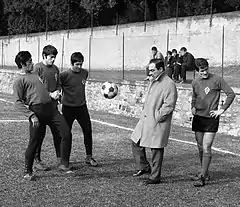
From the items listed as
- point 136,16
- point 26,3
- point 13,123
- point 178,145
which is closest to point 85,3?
point 136,16

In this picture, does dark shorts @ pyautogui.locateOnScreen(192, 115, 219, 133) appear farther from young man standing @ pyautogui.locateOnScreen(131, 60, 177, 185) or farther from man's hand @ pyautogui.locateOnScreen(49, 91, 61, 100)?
man's hand @ pyautogui.locateOnScreen(49, 91, 61, 100)

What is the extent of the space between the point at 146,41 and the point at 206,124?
880 inches

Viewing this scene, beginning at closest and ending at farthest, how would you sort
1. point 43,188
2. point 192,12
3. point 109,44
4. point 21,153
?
point 43,188, point 21,153, point 109,44, point 192,12

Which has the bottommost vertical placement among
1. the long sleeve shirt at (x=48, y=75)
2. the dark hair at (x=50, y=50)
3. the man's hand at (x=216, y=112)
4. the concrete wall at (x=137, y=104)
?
the concrete wall at (x=137, y=104)

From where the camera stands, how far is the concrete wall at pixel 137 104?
14.6 m

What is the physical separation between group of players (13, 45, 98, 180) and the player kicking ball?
1868 mm

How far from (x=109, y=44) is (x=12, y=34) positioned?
58.0 ft

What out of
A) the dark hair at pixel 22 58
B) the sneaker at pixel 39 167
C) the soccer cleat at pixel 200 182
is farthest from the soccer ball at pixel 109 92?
the soccer cleat at pixel 200 182

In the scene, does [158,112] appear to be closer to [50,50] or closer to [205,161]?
[205,161]

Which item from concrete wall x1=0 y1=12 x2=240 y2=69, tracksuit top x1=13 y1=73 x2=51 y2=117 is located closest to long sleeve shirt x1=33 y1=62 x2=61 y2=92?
tracksuit top x1=13 y1=73 x2=51 y2=117

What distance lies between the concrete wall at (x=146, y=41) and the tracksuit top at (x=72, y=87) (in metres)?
16.3

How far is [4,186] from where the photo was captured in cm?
758

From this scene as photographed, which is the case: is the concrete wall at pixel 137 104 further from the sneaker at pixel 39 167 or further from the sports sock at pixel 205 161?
the sneaker at pixel 39 167

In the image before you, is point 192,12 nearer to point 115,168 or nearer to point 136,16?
point 136,16
